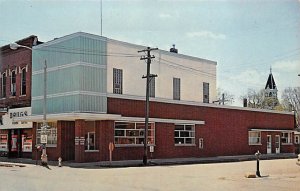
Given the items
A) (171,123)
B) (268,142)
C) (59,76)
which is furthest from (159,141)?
(268,142)

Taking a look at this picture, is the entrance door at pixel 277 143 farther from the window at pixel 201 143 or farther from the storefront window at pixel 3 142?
the storefront window at pixel 3 142

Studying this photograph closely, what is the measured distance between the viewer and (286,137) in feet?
173

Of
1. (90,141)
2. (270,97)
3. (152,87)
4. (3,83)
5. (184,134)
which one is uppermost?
(270,97)

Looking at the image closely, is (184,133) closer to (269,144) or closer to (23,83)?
(23,83)

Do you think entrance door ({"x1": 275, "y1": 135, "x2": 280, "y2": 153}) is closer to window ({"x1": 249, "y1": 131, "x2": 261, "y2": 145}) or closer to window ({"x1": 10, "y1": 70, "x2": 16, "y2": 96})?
window ({"x1": 249, "y1": 131, "x2": 261, "y2": 145})

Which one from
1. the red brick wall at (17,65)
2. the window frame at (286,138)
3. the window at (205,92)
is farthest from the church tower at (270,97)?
the red brick wall at (17,65)

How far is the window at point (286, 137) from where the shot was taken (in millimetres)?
52031

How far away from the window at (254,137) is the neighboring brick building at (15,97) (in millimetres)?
21920

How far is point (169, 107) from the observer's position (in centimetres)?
3778

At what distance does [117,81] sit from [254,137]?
728 inches

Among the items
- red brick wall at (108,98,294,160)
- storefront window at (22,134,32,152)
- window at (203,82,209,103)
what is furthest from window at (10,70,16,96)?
window at (203,82,209,103)

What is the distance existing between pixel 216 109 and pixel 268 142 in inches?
391

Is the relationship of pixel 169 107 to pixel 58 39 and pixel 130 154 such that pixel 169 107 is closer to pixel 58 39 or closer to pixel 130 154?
pixel 130 154

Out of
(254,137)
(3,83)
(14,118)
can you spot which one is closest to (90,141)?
(14,118)
